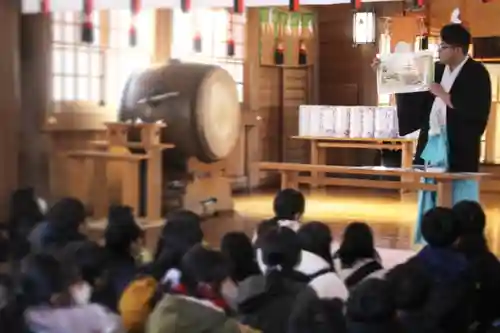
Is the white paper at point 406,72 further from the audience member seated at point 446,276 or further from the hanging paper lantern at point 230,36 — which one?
the hanging paper lantern at point 230,36

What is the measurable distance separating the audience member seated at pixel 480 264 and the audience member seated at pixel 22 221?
1.66 metres

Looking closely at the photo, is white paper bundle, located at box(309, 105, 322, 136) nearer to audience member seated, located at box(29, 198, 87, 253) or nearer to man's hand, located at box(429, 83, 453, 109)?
man's hand, located at box(429, 83, 453, 109)

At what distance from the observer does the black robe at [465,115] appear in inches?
179

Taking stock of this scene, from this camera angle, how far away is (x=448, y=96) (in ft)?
14.6

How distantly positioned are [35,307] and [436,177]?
2.78 metres

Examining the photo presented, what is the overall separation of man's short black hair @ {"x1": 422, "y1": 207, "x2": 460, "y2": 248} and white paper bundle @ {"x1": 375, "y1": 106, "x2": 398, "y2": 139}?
529cm

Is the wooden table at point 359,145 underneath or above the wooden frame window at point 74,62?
underneath

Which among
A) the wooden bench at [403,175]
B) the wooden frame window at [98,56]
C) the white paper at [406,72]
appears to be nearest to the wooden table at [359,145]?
the wooden bench at [403,175]

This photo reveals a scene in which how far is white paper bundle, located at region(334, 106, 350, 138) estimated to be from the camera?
28.1 ft

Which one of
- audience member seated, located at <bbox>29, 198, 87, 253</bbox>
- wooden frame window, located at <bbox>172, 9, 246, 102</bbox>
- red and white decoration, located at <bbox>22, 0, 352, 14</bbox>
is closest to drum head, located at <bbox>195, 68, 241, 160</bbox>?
wooden frame window, located at <bbox>172, 9, 246, 102</bbox>

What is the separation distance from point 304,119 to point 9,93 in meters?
3.73

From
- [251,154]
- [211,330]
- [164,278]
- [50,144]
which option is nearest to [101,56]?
[50,144]

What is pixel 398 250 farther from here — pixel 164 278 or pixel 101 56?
pixel 101 56

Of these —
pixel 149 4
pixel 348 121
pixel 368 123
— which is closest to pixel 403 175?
pixel 149 4
